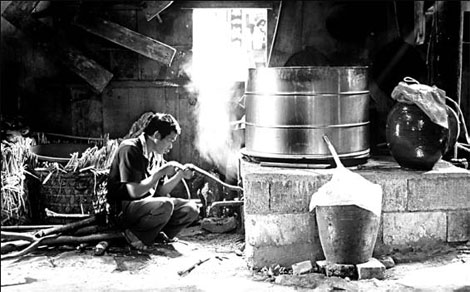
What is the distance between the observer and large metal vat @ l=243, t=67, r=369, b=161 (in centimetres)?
607

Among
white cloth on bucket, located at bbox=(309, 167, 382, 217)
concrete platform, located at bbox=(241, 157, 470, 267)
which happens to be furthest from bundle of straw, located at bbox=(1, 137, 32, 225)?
white cloth on bucket, located at bbox=(309, 167, 382, 217)

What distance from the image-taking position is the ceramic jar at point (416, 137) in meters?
6.09

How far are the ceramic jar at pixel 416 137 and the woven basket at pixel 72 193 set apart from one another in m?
3.50

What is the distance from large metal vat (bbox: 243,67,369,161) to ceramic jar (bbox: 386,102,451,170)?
40 centimetres

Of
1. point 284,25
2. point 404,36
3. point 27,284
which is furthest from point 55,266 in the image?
point 404,36

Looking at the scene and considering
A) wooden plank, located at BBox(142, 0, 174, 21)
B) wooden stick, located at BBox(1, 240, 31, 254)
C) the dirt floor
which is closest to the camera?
the dirt floor

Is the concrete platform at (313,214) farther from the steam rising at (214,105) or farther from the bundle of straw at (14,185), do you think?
the bundle of straw at (14,185)

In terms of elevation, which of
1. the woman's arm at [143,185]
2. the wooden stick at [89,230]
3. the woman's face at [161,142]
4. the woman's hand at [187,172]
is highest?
the woman's face at [161,142]

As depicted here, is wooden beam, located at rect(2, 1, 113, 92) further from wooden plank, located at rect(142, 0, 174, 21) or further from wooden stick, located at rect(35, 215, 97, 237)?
wooden stick, located at rect(35, 215, 97, 237)

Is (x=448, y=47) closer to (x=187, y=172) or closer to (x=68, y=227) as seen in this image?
(x=187, y=172)

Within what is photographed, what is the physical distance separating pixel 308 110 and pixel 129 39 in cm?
346

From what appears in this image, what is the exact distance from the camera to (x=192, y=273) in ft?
18.9

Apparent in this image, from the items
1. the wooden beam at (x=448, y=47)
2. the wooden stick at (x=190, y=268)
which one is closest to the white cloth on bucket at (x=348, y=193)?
the wooden stick at (x=190, y=268)

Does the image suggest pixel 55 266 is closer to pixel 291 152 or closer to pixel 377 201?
pixel 291 152
